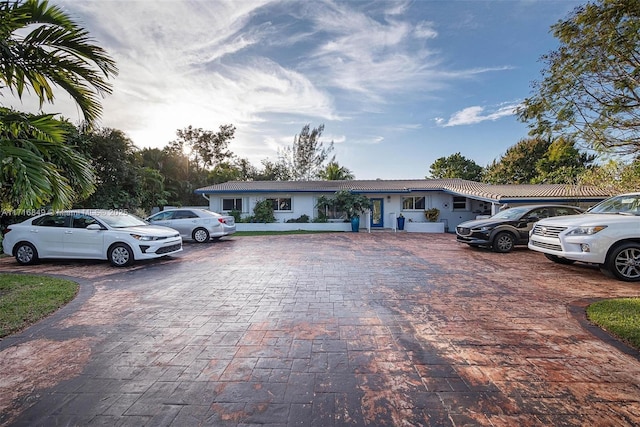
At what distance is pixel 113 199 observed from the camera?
16.7 metres

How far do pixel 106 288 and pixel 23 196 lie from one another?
3.11 meters

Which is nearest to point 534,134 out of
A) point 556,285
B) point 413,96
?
point 556,285

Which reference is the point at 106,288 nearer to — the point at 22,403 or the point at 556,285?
the point at 22,403

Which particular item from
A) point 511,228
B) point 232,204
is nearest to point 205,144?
point 232,204

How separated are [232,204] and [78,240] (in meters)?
12.4

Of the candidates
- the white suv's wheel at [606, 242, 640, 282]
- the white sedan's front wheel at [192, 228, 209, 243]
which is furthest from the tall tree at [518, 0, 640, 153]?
the white sedan's front wheel at [192, 228, 209, 243]

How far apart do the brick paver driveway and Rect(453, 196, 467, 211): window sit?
542 inches

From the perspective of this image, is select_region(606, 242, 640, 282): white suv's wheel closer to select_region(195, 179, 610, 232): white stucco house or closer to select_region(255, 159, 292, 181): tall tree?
select_region(195, 179, 610, 232): white stucco house

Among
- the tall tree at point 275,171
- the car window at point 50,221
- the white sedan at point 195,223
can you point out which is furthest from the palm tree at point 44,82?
the tall tree at point 275,171

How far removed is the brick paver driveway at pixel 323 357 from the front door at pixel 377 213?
14.0 metres

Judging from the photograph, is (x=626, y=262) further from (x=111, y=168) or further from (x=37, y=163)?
(x=111, y=168)

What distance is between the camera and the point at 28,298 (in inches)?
194

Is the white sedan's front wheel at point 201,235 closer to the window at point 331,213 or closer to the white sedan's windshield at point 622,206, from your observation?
the window at point 331,213

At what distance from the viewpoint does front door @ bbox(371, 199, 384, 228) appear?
2002 cm
